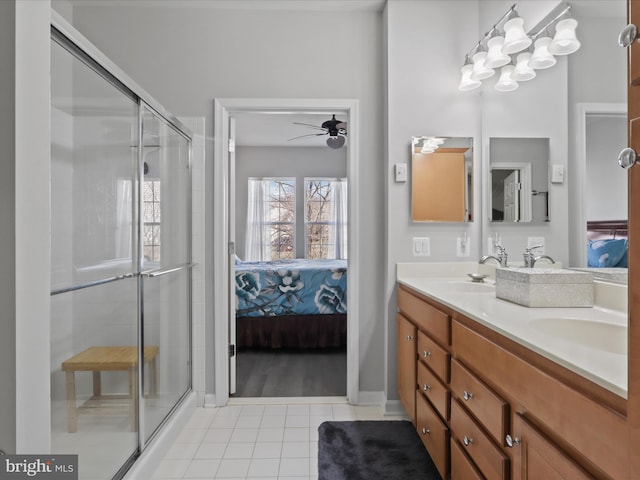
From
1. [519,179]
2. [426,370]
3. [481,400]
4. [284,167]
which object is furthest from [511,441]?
[284,167]

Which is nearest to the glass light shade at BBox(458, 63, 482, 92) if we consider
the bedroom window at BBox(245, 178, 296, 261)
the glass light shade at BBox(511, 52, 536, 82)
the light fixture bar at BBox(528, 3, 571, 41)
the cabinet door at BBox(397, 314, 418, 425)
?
the glass light shade at BBox(511, 52, 536, 82)

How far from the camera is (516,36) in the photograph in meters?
1.90

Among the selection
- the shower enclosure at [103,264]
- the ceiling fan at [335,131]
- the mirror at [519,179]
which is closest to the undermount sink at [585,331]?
the mirror at [519,179]

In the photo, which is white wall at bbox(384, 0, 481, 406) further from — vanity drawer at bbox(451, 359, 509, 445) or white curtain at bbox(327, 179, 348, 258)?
white curtain at bbox(327, 179, 348, 258)

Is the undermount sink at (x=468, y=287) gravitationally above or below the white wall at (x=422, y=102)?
below

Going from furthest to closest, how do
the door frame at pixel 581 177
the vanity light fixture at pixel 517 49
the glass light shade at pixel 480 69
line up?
the glass light shade at pixel 480 69
the vanity light fixture at pixel 517 49
the door frame at pixel 581 177

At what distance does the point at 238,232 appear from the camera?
653 centimetres

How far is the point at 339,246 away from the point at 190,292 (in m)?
4.23

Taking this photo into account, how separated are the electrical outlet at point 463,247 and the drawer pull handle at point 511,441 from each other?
1.51 metres

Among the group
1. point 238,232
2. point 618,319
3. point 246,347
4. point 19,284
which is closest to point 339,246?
point 238,232

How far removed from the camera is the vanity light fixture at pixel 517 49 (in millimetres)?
1638

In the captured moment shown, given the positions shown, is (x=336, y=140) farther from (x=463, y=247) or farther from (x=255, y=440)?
(x=255, y=440)

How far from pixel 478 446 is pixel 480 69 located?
2.00 meters

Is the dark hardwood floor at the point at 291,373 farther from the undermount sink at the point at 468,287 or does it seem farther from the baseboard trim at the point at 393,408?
the undermount sink at the point at 468,287
